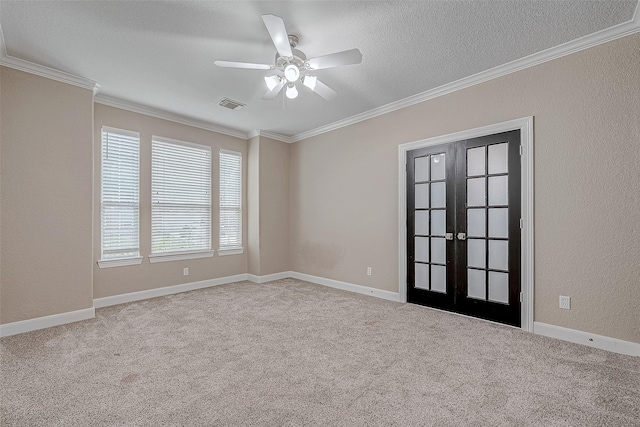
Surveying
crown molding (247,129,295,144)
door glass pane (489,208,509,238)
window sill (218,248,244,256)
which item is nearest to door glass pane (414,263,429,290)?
door glass pane (489,208,509,238)

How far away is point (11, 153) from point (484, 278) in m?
5.23

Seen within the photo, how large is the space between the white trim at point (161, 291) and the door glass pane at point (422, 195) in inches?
136

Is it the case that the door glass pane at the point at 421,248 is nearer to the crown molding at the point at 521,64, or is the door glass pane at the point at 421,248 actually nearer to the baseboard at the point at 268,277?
the crown molding at the point at 521,64

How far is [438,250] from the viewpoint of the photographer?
383cm

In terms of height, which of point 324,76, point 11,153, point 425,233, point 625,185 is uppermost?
point 324,76

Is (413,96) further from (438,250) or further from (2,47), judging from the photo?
(2,47)

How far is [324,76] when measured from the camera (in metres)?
3.35

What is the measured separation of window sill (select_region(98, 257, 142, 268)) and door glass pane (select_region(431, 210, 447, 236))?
415cm

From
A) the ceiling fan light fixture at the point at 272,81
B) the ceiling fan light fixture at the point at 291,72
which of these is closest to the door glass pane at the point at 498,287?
the ceiling fan light fixture at the point at 291,72

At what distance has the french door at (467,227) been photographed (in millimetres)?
3219

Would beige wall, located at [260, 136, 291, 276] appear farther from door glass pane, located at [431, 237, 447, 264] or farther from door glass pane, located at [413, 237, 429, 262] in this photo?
door glass pane, located at [431, 237, 447, 264]

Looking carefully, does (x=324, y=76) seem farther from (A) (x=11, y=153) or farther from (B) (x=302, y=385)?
(A) (x=11, y=153)

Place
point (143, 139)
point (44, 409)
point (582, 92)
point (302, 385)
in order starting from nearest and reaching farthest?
1. point (44, 409)
2. point (302, 385)
3. point (582, 92)
4. point (143, 139)

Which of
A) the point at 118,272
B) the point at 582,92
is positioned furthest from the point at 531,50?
the point at 118,272
